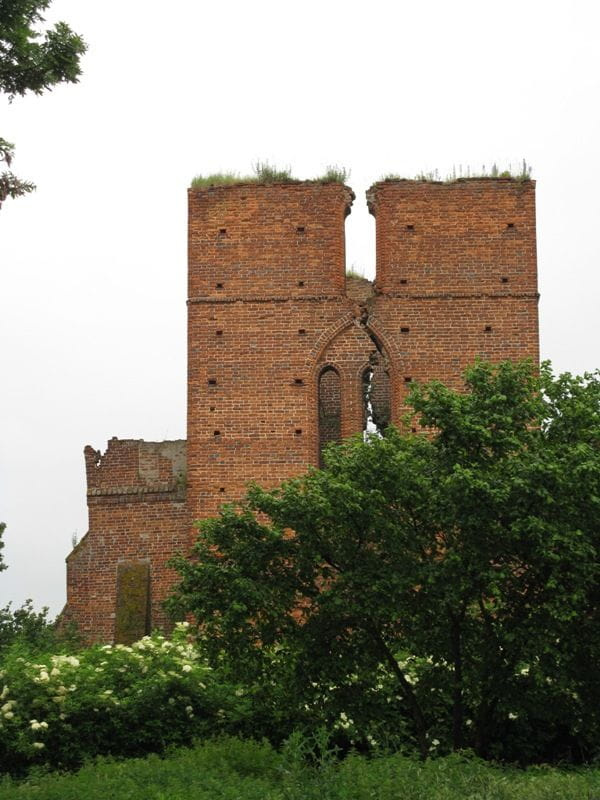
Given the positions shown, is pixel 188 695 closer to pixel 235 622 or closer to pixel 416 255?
pixel 235 622

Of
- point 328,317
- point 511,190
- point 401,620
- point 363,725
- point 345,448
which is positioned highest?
point 511,190

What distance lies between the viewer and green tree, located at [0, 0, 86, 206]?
14.6m

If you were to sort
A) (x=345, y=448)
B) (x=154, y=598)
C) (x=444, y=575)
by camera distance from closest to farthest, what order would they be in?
1. (x=444, y=575)
2. (x=345, y=448)
3. (x=154, y=598)

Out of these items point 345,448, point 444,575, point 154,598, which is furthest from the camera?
point 154,598

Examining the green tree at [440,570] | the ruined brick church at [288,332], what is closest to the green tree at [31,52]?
the green tree at [440,570]

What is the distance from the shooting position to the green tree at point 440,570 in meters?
15.4

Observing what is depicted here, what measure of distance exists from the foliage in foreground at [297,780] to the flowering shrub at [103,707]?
1596mm

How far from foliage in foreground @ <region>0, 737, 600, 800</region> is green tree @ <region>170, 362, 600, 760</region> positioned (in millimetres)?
1038

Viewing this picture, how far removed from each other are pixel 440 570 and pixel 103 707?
473 cm

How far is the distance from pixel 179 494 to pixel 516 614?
366 inches

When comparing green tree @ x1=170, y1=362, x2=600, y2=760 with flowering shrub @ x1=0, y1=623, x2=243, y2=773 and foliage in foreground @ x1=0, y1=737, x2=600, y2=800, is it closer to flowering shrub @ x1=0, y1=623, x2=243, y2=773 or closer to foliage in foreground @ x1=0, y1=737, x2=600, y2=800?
foliage in foreground @ x1=0, y1=737, x2=600, y2=800

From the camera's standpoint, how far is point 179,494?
2403cm

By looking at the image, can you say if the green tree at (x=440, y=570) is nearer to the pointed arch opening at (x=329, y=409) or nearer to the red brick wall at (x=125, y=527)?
the red brick wall at (x=125, y=527)

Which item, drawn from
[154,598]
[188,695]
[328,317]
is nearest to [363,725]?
[188,695]
